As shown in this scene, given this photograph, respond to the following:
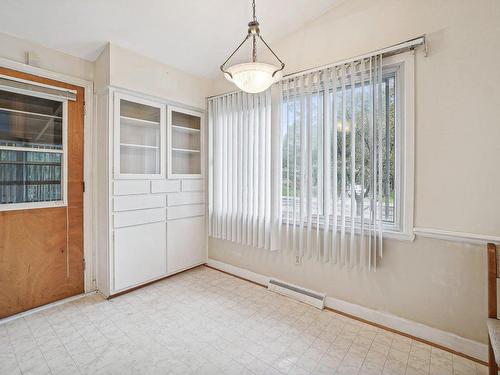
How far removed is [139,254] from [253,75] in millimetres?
2344

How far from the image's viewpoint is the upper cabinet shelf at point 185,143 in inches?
130

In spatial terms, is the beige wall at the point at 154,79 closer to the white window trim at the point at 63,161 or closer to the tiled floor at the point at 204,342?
the white window trim at the point at 63,161

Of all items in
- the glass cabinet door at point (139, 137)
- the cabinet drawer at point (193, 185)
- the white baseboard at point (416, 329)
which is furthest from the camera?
the cabinet drawer at point (193, 185)

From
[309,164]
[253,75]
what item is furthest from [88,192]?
[309,164]

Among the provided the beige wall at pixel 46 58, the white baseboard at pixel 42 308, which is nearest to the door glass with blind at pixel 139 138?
the beige wall at pixel 46 58

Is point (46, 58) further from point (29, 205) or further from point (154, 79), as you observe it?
point (29, 205)

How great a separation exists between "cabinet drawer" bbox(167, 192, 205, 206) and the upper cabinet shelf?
0.25 m

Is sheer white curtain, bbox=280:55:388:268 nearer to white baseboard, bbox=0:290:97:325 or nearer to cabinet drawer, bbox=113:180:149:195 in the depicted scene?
cabinet drawer, bbox=113:180:149:195

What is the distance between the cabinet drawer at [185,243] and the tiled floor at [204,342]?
66cm

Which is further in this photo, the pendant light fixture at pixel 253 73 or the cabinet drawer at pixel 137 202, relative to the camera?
the cabinet drawer at pixel 137 202

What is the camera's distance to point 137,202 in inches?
114

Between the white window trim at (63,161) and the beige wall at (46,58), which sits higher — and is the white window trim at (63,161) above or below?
below

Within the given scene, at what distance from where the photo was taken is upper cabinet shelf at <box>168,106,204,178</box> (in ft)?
10.8

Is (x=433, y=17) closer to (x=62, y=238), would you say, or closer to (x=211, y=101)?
(x=211, y=101)
